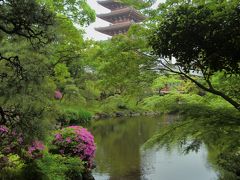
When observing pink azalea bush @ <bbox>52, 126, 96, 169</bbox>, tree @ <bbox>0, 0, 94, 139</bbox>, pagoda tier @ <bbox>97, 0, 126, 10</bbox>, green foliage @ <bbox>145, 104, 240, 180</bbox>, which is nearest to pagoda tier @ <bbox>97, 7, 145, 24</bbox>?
pagoda tier @ <bbox>97, 0, 126, 10</bbox>

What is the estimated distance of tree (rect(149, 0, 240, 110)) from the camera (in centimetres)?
460

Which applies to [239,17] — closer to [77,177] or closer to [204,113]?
[204,113]

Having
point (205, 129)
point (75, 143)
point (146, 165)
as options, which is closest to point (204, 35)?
point (205, 129)

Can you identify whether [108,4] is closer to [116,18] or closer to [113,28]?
[116,18]

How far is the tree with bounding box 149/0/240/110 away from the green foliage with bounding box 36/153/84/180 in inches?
141

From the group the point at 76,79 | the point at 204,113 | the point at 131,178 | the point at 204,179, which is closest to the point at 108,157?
the point at 131,178

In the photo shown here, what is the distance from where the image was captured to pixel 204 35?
4816mm

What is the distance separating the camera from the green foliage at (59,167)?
6.83 metres

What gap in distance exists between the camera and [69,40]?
39.5ft

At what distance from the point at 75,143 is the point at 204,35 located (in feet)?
16.8

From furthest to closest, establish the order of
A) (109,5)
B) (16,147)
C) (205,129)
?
(109,5) < (16,147) < (205,129)

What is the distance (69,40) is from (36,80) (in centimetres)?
761

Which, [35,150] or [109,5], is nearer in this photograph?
[35,150]

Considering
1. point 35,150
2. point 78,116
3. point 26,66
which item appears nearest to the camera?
point 26,66
